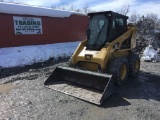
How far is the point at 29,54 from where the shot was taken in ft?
38.0

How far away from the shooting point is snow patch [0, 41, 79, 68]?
10398 millimetres

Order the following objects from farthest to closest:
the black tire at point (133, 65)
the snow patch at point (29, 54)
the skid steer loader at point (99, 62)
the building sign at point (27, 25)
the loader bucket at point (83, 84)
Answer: the building sign at point (27, 25), the snow patch at point (29, 54), the black tire at point (133, 65), the skid steer loader at point (99, 62), the loader bucket at point (83, 84)

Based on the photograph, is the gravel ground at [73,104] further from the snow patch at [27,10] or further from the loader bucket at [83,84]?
the snow patch at [27,10]

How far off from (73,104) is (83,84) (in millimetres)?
1148

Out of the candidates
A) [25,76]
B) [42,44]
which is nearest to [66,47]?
[42,44]

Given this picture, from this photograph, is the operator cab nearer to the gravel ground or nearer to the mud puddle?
the gravel ground

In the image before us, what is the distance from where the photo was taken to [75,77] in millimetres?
6578

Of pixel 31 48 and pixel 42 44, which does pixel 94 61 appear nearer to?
pixel 31 48

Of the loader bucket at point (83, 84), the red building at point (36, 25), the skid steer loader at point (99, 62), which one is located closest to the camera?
the loader bucket at point (83, 84)

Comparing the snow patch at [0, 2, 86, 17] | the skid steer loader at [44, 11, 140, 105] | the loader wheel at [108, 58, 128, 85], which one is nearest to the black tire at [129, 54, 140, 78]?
the skid steer loader at [44, 11, 140, 105]

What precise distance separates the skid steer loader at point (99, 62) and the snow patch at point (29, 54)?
4.31 meters

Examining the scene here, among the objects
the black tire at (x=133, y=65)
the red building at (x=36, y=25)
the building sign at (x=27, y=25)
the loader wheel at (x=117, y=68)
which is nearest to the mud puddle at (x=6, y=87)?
the loader wheel at (x=117, y=68)

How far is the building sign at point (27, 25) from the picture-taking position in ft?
38.9

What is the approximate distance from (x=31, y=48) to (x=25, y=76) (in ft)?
14.1
